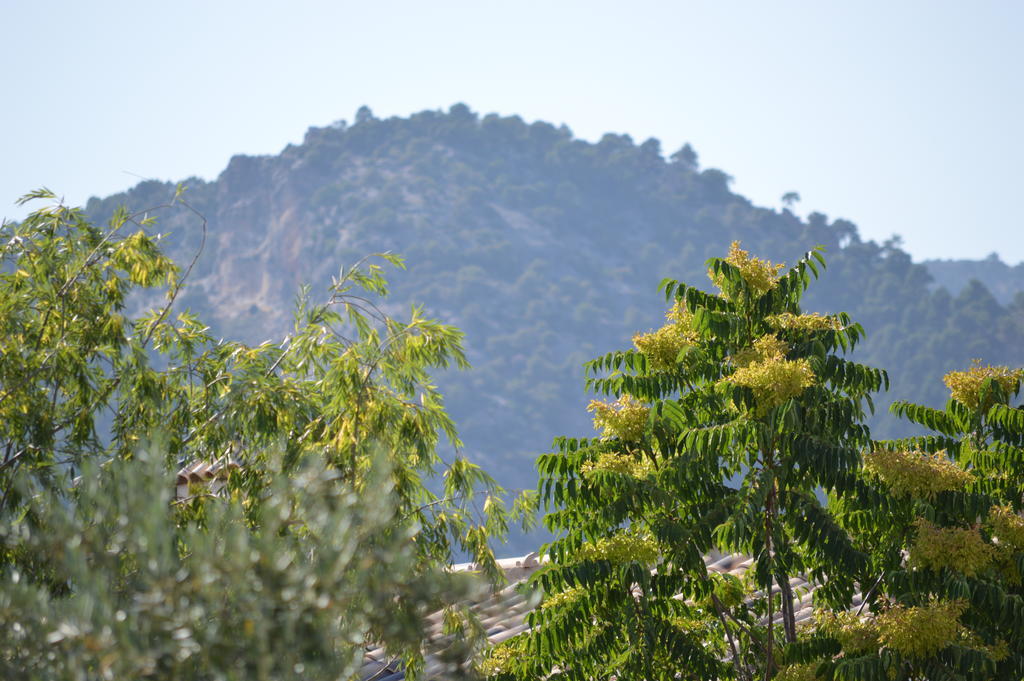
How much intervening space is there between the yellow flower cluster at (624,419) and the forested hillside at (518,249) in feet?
295

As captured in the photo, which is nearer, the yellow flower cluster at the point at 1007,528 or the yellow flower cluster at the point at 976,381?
the yellow flower cluster at the point at 1007,528

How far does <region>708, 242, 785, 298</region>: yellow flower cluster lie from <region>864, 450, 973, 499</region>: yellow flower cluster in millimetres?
1078

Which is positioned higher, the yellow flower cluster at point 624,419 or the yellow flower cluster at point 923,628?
the yellow flower cluster at point 624,419

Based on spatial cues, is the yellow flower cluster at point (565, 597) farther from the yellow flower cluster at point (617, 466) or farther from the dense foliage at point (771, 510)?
the yellow flower cluster at point (617, 466)

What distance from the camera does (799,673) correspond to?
569cm

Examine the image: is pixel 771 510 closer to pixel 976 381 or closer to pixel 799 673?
pixel 799 673

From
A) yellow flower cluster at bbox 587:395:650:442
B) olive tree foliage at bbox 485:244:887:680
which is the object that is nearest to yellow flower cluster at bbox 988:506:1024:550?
olive tree foliage at bbox 485:244:887:680

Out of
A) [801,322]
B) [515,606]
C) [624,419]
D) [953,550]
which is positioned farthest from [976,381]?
[515,606]

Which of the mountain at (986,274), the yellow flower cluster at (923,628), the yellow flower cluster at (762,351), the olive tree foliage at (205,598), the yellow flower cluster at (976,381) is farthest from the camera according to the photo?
the mountain at (986,274)

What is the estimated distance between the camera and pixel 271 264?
373 ft

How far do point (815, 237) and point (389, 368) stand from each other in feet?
392

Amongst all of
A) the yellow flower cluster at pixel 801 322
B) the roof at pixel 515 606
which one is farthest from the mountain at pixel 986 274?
the yellow flower cluster at pixel 801 322

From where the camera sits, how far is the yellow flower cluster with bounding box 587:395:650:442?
6.00 meters

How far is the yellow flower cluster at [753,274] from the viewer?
20.5 feet
